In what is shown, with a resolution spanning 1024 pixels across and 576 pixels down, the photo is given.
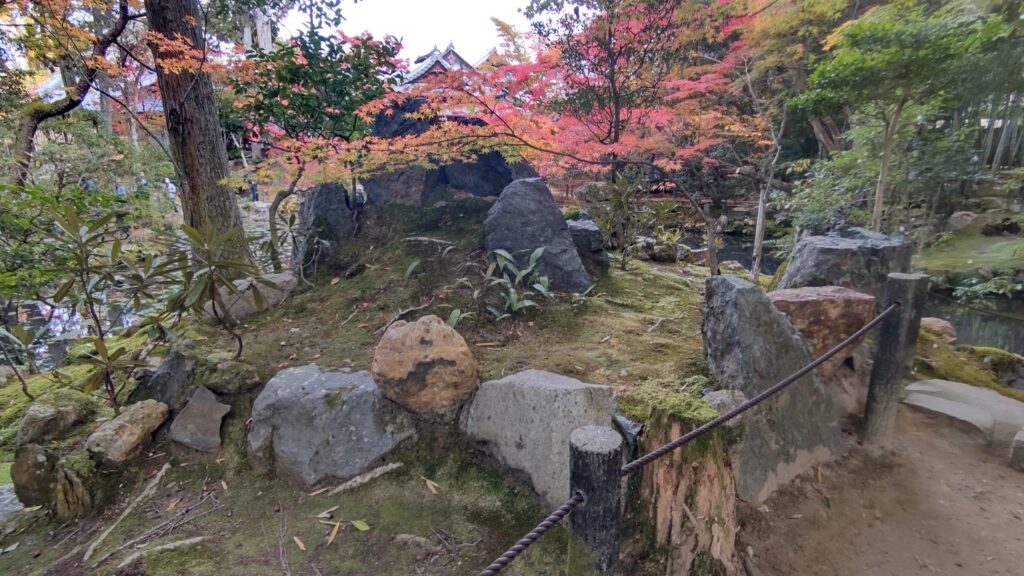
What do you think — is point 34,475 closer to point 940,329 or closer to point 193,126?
point 193,126

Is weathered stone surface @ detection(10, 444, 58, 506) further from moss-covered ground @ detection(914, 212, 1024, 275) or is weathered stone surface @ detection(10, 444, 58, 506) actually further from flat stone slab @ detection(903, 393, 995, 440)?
moss-covered ground @ detection(914, 212, 1024, 275)

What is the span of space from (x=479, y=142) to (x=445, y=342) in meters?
2.02

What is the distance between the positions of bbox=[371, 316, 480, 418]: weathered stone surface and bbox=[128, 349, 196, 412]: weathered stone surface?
4.44ft

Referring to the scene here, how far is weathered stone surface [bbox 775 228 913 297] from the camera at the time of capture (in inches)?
124

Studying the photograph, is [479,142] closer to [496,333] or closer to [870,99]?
[496,333]

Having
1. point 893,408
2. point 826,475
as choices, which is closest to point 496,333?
point 826,475

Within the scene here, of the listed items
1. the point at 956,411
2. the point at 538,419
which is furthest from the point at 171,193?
the point at 956,411

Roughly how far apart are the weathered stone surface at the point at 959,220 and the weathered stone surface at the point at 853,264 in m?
7.47

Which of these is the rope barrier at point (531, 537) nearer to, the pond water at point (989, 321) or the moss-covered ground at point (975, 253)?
the pond water at point (989, 321)

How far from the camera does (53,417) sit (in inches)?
101

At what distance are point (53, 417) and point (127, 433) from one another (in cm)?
45

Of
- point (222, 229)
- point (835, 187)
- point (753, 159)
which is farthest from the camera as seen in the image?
point (753, 159)

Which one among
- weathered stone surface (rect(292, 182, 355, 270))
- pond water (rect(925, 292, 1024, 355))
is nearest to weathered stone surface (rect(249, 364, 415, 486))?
weathered stone surface (rect(292, 182, 355, 270))

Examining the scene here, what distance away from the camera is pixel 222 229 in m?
4.07
